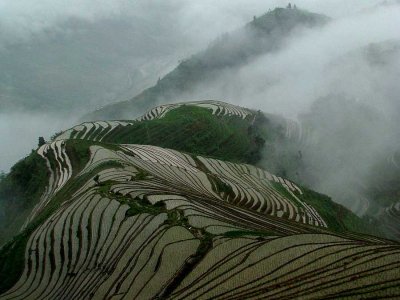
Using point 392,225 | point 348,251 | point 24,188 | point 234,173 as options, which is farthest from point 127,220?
point 392,225

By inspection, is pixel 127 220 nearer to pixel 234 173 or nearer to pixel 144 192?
pixel 144 192

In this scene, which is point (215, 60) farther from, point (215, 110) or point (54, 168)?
point (54, 168)

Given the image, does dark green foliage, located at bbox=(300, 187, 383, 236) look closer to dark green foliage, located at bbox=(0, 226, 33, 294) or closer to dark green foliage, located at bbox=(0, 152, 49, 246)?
dark green foliage, located at bbox=(0, 152, 49, 246)

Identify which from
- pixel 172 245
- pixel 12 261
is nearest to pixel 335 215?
pixel 172 245

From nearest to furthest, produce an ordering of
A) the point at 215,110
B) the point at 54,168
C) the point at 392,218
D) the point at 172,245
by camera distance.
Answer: the point at 172,245 → the point at 54,168 → the point at 392,218 → the point at 215,110

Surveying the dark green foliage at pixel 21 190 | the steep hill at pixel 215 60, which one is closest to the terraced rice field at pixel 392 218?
the dark green foliage at pixel 21 190

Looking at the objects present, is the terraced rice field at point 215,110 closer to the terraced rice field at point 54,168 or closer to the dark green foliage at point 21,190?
the terraced rice field at point 54,168

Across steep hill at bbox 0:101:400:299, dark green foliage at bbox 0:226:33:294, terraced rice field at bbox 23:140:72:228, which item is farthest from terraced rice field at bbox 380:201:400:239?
dark green foliage at bbox 0:226:33:294
